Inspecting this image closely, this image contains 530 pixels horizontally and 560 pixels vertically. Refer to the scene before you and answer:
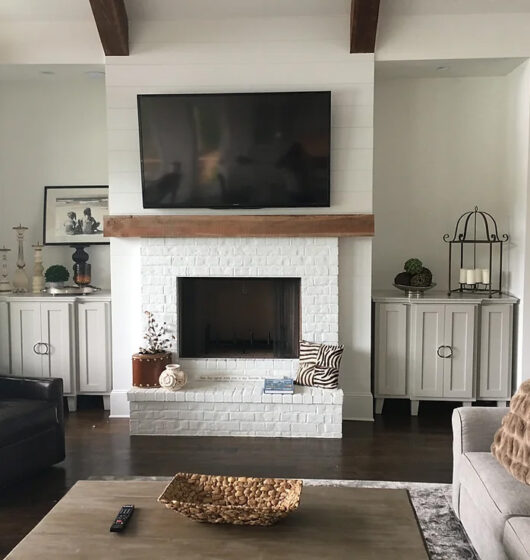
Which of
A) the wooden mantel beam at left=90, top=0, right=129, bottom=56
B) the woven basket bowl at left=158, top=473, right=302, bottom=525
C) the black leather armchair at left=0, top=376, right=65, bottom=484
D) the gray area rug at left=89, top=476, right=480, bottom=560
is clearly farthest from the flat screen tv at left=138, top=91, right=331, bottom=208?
the woven basket bowl at left=158, top=473, right=302, bottom=525

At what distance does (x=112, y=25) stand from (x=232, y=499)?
10.6 feet

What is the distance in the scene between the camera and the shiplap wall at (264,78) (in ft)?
14.8

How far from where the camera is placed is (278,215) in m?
4.60

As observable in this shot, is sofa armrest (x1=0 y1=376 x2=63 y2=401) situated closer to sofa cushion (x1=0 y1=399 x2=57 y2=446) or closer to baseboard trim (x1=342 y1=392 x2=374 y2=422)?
sofa cushion (x1=0 y1=399 x2=57 y2=446)

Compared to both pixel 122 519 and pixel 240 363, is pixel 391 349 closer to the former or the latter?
pixel 240 363

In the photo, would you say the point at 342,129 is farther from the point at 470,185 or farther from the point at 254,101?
the point at 470,185

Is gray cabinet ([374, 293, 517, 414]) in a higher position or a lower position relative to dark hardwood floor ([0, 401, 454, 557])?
higher

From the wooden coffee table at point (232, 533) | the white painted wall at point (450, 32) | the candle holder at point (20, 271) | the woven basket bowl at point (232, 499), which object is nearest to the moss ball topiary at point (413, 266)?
the white painted wall at point (450, 32)

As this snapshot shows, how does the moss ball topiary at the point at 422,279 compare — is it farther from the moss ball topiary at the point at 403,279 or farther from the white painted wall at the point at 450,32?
the white painted wall at the point at 450,32

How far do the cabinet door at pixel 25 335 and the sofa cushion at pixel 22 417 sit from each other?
3.79 ft

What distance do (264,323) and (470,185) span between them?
6.45 feet

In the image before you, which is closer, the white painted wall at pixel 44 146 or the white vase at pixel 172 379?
the white vase at pixel 172 379

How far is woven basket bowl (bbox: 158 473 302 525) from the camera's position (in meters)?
2.22

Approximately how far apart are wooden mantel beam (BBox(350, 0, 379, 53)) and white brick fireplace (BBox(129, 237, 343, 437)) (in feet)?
4.30
